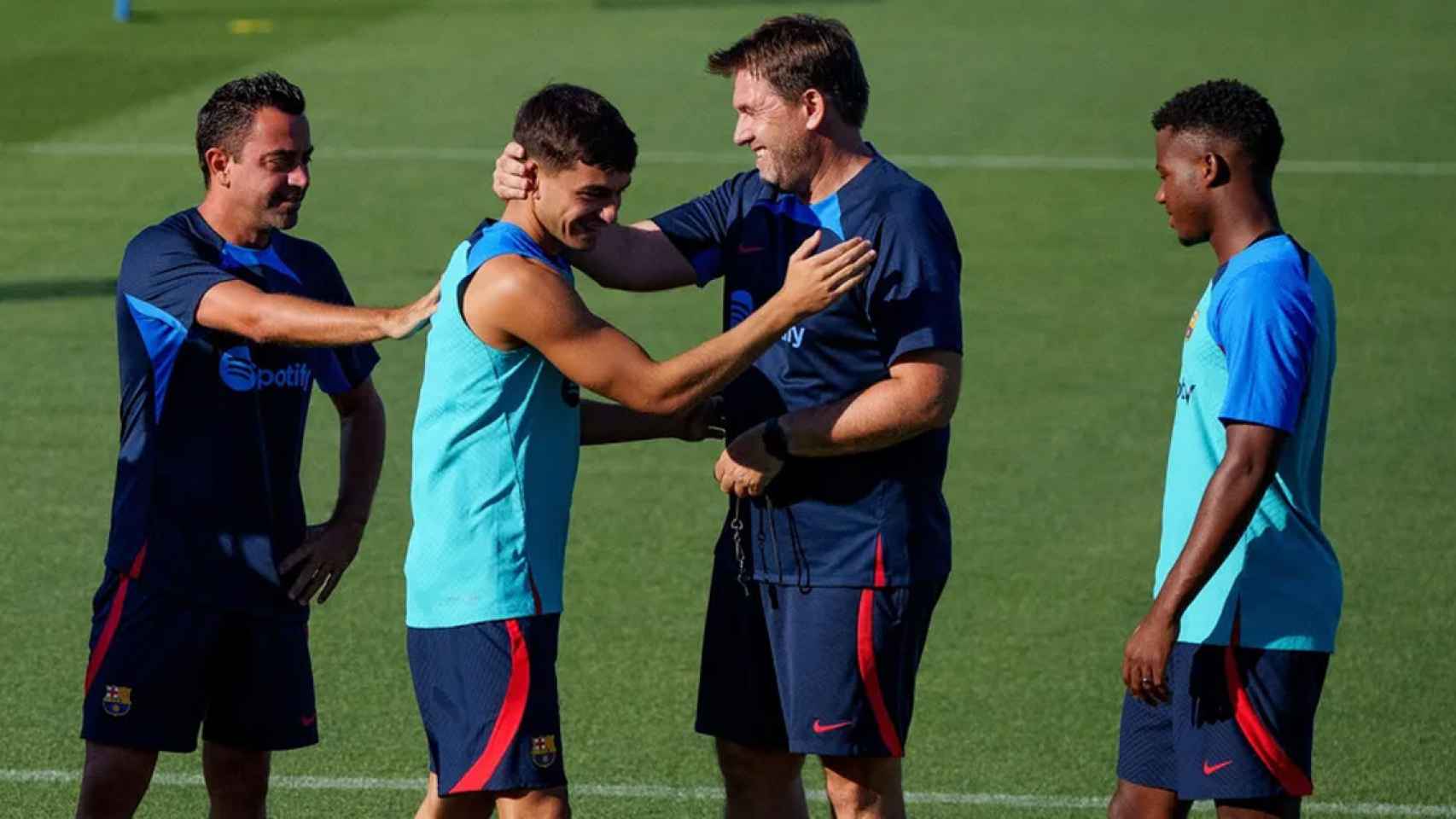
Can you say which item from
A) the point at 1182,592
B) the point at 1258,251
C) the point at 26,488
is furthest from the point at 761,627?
the point at 26,488

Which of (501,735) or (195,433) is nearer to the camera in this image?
(501,735)

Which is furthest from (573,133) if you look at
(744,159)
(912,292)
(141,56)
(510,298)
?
(141,56)

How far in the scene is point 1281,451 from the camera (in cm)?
523

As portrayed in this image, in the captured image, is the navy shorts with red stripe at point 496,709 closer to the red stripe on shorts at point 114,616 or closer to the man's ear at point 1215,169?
the red stripe on shorts at point 114,616

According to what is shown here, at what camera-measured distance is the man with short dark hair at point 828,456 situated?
545cm

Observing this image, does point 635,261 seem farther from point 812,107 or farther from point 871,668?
point 871,668

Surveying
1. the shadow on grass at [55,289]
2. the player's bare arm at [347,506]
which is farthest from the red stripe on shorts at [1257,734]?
the shadow on grass at [55,289]

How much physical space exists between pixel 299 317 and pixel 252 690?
101cm

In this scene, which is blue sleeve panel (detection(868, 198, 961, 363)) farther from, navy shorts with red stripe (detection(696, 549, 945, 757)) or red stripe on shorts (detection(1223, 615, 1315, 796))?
red stripe on shorts (detection(1223, 615, 1315, 796))

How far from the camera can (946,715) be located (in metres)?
8.01

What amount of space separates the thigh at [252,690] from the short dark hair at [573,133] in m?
1.43

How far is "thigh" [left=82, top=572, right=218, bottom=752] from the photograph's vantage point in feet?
18.5

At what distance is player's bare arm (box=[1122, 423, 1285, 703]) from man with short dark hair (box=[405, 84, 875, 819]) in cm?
92

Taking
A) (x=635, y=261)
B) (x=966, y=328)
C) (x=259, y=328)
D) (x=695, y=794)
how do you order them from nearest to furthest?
1. (x=259, y=328)
2. (x=635, y=261)
3. (x=695, y=794)
4. (x=966, y=328)
